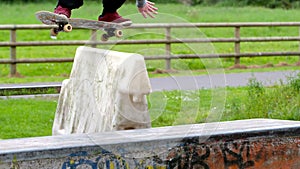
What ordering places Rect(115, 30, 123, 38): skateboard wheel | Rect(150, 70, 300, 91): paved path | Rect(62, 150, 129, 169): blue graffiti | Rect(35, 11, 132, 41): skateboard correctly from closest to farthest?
1. Rect(62, 150, 129, 169): blue graffiti
2. Rect(35, 11, 132, 41): skateboard
3. Rect(115, 30, 123, 38): skateboard wheel
4. Rect(150, 70, 300, 91): paved path

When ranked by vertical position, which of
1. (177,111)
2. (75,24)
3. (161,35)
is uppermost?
(75,24)

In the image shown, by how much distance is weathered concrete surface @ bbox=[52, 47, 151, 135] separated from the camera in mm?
6418

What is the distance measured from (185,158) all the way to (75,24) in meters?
1.31

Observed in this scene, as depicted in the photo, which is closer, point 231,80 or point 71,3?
point 71,3

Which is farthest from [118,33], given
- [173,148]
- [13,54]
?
[13,54]

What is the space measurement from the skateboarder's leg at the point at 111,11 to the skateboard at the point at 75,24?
0.29 ft

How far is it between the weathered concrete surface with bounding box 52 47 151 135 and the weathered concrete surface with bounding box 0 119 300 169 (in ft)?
3.27

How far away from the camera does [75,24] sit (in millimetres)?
5449

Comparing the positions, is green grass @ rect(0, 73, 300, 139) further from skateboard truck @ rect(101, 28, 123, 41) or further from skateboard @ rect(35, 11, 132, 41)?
skateboard @ rect(35, 11, 132, 41)

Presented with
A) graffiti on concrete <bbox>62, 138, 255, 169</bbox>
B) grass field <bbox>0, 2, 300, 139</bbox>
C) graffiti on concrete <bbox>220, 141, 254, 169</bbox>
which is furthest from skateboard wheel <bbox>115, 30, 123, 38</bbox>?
graffiti on concrete <bbox>220, 141, 254, 169</bbox>

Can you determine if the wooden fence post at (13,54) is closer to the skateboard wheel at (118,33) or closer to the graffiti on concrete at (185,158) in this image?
the skateboard wheel at (118,33)

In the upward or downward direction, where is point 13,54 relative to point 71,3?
downward

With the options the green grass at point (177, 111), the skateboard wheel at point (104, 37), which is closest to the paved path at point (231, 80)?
the green grass at point (177, 111)

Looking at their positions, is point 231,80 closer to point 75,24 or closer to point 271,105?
point 271,105
